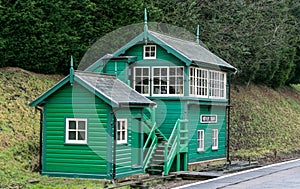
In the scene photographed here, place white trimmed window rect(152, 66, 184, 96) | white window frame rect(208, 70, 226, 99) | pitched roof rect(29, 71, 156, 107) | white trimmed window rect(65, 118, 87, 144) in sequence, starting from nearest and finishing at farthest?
pitched roof rect(29, 71, 156, 107), white trimmed window rect(65, 118, 87, 144), white trimmed window rect(152, 66, 184, 96), white window frame rect(208, 70, 226, 99)

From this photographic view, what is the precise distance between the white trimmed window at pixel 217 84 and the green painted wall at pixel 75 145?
25.3ft

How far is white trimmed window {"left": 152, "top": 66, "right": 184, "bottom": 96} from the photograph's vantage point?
2312 centimetres

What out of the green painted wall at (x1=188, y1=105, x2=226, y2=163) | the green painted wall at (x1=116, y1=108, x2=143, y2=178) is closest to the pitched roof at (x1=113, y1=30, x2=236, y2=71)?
the green painted wall at (x1=188, y1=105, x2=226, y2=163)

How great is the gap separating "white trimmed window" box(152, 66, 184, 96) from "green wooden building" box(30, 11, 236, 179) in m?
0.04

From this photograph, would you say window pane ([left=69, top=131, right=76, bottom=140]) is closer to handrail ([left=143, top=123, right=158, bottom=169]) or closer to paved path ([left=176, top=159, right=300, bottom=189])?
handrail ([left=143, top=123, right=158, bottom=169])

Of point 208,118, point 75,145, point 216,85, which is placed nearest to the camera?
point 75,145

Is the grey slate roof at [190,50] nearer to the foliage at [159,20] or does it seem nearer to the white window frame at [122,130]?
the white window frame at [122,130]

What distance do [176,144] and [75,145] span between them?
4.78 meters

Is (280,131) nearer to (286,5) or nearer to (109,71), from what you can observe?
(286,5)

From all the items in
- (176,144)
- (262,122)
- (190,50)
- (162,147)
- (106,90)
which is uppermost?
(190,50)

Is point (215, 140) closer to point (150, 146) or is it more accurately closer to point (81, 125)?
point (150, 146)

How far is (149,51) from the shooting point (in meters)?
23.5

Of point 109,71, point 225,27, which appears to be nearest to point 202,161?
point 109,71

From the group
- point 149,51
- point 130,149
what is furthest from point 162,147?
point 149,51
